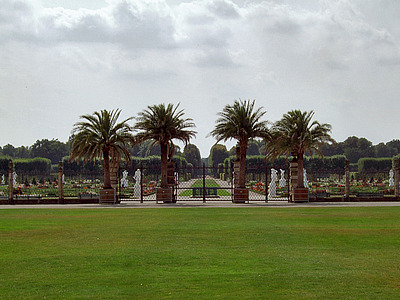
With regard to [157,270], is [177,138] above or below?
above

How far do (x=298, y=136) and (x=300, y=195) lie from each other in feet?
Answer: 14.1

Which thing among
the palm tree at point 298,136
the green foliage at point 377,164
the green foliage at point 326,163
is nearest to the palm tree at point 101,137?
the palm tree at point 298,136

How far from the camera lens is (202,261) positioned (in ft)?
36.1

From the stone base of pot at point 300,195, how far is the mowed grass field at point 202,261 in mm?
17422

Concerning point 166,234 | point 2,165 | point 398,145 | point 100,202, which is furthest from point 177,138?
point 398,145

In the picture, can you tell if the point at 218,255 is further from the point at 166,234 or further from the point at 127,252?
the point at 166,234

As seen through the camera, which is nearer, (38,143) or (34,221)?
(34,221)

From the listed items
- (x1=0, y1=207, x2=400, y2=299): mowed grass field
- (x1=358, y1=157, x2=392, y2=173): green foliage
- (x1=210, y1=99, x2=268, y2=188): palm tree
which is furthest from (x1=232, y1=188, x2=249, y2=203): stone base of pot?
(x1=358, y1=157, x2=392, y2=173): green foliage

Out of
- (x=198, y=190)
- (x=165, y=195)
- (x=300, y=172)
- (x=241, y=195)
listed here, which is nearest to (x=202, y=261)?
(x=241, y=195)

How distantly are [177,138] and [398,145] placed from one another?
18126 cm

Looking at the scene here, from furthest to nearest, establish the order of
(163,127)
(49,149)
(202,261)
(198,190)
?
(49,149)
(198,190)
(163,127)
(202,261)

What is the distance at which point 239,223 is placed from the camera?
19062mm

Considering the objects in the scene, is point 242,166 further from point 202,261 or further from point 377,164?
point 377,164

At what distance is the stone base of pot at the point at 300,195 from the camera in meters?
35.6
